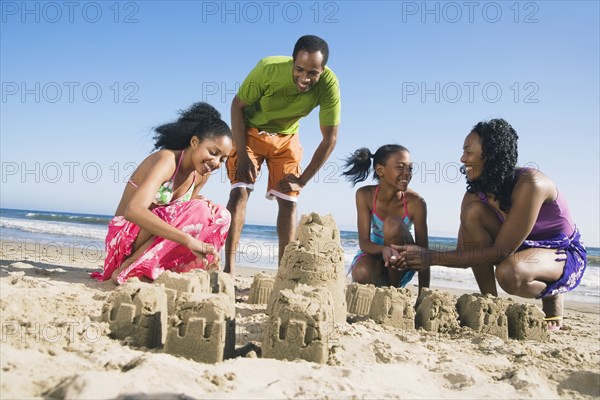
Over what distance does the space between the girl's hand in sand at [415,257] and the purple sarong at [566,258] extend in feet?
2.31

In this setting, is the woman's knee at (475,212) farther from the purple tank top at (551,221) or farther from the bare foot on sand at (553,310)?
the bare foot on sand at (553,310)

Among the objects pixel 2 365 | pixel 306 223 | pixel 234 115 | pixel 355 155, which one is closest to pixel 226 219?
pixel 306 223

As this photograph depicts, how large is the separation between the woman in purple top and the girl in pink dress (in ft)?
5.21

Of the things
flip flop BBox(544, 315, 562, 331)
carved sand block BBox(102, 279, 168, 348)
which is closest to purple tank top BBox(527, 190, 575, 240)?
flip flop BBox(544, 315, 562, 331)

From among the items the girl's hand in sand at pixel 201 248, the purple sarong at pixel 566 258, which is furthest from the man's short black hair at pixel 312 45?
the purple sarong at pixel 566 258

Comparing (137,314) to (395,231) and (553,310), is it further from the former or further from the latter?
(553,310)

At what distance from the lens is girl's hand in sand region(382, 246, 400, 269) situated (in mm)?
4168

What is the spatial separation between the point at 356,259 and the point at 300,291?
2010mm

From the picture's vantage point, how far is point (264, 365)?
2283 mm

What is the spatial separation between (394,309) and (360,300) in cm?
40

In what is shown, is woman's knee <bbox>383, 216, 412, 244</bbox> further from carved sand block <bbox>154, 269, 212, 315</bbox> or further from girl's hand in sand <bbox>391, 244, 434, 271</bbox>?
carved sand block <bbox>154, 269, 212, 315</bbox>

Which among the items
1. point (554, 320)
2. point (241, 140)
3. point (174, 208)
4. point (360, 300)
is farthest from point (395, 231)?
point (174, 208)

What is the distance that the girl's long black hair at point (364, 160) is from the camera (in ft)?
15.5

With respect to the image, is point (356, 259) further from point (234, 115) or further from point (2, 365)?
point (2, 365)
